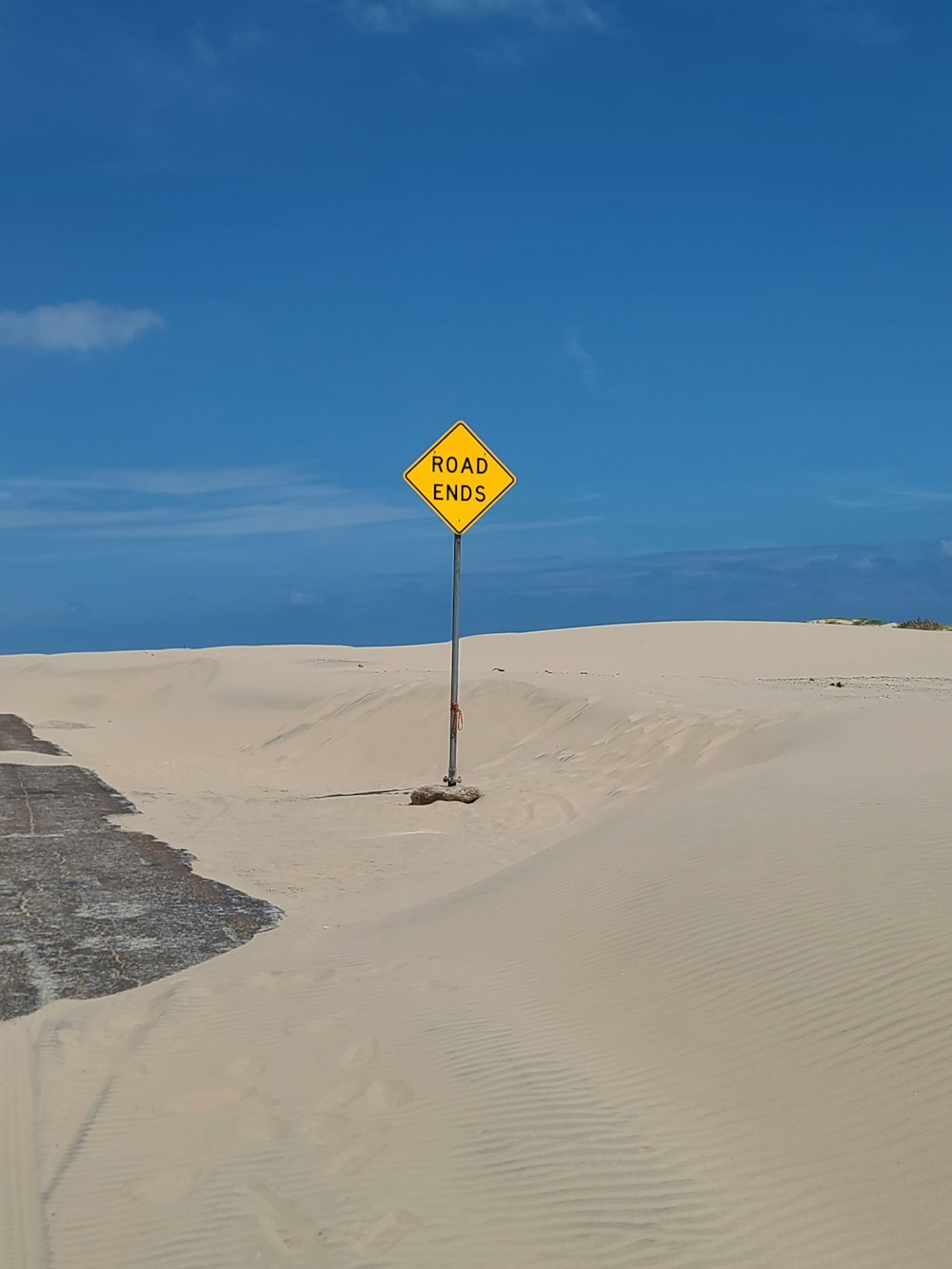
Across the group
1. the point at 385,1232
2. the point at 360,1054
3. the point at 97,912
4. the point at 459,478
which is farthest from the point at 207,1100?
the point at 459,478

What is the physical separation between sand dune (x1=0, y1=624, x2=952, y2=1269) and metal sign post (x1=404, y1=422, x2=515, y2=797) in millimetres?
4098

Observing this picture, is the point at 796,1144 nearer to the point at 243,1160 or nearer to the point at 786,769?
the point at 243,1160

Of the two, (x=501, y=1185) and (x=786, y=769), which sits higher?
(x=786, y=769)

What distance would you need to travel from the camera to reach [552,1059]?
15.5ft

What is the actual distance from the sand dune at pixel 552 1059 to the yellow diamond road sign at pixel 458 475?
4139 mm

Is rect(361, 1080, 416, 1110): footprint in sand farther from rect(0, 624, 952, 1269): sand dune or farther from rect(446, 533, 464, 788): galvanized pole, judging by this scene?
rect(446, 533, 464, 788): galvanized pole

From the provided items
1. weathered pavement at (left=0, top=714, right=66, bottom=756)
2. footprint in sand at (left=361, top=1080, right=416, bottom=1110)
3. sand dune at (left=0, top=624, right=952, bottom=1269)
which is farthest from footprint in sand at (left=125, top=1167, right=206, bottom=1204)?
weathered pavement at (left=0, top=714, right=66, bottom=756)

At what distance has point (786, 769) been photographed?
9.45 metres

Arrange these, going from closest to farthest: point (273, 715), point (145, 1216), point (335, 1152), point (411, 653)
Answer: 1. point (145, 1216)
2. point (335, 1152)
3. point (273, 715)
4. point (411, 653)

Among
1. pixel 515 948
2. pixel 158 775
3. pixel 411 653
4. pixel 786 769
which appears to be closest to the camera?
pixel 515 948

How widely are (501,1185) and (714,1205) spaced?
2.26 feet

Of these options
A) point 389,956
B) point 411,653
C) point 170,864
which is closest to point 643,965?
point 389,956

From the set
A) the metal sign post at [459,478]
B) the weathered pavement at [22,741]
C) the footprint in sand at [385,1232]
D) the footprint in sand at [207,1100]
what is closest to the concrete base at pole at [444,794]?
the metal sign post at [459,478]

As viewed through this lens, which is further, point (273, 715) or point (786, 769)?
point (273, 715)
